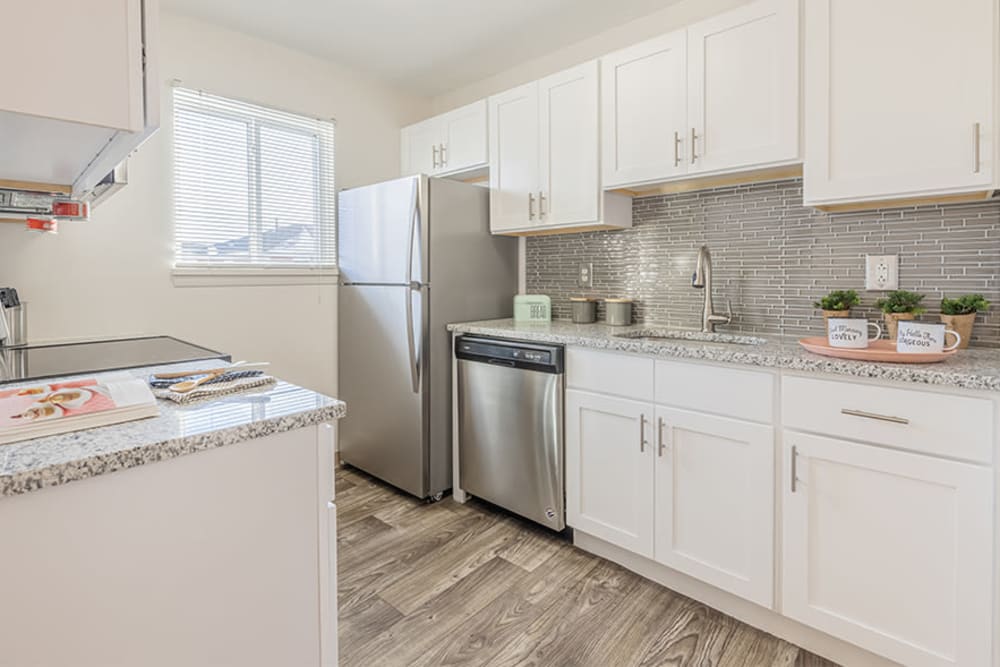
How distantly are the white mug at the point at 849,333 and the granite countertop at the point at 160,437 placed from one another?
1.48 metres

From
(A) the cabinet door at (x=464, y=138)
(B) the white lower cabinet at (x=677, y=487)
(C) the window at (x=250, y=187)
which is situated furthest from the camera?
(A) the cabinet door at (x=464, y=138)

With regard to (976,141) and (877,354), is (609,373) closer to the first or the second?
(877,354)

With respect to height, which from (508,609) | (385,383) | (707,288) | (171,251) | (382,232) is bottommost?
(508,609)

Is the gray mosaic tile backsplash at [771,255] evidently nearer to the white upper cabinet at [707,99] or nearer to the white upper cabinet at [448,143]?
the white upper cabinet at [707,99]

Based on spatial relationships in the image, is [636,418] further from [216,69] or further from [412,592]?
[216,69]

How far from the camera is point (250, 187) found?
9.24ft

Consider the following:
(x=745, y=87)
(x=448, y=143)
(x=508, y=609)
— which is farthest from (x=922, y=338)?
(x=448, y=143)

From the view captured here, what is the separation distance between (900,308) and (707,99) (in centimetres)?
101

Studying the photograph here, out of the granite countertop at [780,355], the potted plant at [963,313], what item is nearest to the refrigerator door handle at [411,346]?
the granite countertop at [780,355]

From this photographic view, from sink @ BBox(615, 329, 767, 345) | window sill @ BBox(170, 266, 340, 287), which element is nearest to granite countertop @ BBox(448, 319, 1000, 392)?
sink @ BBox(615, 329, 767, 345)

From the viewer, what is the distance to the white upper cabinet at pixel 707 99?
1.80m

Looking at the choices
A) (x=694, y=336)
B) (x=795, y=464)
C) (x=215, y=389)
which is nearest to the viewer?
(x=215, y=389)

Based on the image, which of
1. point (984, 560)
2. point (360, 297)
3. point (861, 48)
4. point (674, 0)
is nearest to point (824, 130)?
point (861, 48)

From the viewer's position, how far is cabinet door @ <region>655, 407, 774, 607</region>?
166 cm
